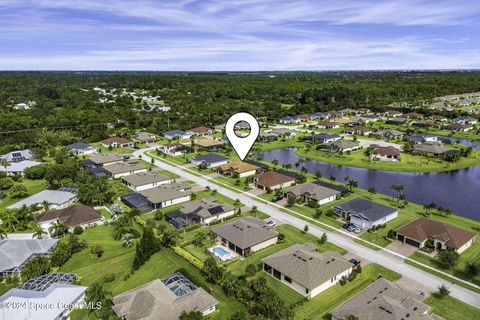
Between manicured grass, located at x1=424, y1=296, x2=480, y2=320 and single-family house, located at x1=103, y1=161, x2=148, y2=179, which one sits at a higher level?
single-family house, located at x1=103, y1=161, x2=148, y2=179

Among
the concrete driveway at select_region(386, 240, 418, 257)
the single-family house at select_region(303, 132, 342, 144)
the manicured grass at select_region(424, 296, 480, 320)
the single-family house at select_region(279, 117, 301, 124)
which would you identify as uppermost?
the single-family house at select_region(279, 117, 301, 124)

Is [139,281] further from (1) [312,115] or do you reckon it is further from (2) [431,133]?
(1) [312,115]

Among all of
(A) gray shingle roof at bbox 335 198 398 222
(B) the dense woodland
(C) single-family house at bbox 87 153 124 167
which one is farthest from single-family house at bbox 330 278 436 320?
(B) the dense woodland

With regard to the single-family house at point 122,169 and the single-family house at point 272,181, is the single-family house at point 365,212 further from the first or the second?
the single-family house at point 122,169

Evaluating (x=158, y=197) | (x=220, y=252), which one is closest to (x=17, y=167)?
(x=158, y=197)

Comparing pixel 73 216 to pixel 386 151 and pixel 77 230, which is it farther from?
pixel 386 151

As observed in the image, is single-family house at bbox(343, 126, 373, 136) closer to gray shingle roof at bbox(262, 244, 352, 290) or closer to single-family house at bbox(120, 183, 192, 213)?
single-family house at bbox(120, 183, 192, 213)

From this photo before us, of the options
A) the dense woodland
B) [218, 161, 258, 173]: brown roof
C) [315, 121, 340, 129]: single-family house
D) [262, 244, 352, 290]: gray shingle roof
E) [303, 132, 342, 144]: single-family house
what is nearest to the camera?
[262, 244, 352, 290]: gray shingle roof

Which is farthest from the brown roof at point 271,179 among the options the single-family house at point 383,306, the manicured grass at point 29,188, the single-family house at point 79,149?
the single-family house at point 79,149
